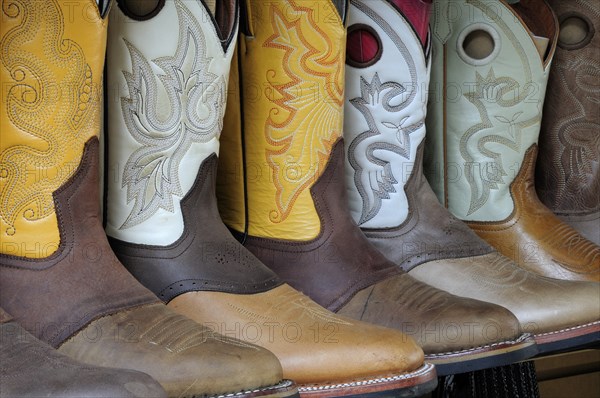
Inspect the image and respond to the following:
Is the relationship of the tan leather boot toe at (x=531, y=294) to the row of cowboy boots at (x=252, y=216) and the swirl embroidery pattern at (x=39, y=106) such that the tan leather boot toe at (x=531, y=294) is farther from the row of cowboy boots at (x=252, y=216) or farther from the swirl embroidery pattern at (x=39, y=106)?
the swirl embroidery pattern at (x=39, y=106)

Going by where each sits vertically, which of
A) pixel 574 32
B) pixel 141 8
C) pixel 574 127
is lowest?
pixel 574 127

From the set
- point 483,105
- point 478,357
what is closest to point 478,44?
point 483,105

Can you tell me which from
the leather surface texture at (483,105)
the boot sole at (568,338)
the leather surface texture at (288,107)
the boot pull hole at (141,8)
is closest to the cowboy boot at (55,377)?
the boot pull hole at (141,8)

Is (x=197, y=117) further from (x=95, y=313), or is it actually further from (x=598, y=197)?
(x=598, y=197)

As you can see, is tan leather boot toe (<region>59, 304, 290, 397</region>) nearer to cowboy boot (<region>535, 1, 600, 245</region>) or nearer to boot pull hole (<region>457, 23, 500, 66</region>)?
boot pull hole (<region>457, 23, 500, 66</region>)

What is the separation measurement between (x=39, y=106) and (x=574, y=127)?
5.02ft

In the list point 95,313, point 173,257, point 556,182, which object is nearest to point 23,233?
point 95,313

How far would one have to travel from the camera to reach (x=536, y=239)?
2.35 m

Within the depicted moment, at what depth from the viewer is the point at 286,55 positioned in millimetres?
1798

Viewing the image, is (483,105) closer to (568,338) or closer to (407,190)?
(407,190)

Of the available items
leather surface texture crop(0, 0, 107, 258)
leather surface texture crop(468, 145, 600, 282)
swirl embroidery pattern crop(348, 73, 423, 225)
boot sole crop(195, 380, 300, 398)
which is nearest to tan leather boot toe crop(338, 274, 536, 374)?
swirl embroidery pattern crop(348, 73, 423, 225)

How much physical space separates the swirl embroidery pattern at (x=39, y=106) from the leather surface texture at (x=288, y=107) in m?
0.43

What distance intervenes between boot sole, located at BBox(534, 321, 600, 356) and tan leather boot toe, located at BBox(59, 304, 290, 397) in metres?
0.77

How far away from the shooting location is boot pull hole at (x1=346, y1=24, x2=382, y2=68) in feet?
6.54
